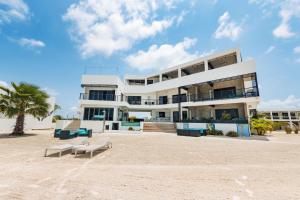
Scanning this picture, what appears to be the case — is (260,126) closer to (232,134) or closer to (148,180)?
(232,134)

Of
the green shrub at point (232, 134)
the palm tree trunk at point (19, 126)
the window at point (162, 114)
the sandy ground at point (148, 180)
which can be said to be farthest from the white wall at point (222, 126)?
the palm tree trunk at point (19, 126)

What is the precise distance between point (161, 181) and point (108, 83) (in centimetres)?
2109

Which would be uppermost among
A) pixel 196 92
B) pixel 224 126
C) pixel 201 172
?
pixel 196 92

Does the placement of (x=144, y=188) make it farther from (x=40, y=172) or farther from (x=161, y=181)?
(x=40, y=172)

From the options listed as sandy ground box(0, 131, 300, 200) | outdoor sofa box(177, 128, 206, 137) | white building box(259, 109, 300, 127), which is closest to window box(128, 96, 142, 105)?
outdoor sofa box(177, 128, 206, 137)

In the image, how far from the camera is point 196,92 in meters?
24.0

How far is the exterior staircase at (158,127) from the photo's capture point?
2292 cm

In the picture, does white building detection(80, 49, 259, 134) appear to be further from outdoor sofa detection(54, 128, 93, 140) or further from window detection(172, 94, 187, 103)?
outdoor sofa detection(54, 128, 93, 140)

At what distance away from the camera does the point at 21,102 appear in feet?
48.2

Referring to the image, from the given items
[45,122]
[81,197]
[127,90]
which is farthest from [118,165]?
[45,122]

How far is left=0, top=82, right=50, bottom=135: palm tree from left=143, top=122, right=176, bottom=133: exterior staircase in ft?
43.1

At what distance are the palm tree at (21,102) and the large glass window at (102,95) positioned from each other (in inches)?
321

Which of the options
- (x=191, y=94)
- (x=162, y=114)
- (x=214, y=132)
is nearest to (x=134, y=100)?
(x=162, y=114)

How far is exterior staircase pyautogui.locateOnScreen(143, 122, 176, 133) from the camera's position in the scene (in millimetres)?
22922
